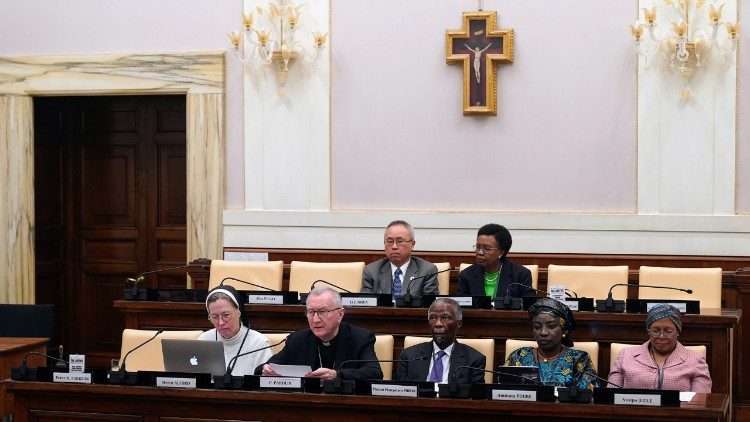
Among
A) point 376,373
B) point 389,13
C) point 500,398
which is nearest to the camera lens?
point 500,398

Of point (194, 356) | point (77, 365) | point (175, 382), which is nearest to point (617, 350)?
point (194, 356)

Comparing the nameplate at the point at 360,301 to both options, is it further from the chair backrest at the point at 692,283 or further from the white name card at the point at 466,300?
the chair backrest at the point at 692,283

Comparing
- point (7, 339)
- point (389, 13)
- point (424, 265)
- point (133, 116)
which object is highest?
point (389, 13)

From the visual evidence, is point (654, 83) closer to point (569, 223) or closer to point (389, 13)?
point (569, 223)

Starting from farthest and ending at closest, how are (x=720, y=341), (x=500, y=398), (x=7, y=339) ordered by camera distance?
(x=7, y=339) < (x=720, y=341) < (x=500, y=398)

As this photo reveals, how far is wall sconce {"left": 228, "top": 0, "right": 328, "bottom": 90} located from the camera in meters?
8.05

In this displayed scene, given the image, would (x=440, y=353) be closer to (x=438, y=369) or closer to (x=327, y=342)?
(x=438, y=369)

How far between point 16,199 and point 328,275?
3011 mm

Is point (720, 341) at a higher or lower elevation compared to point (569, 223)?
lower

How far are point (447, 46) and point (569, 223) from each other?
150 cm

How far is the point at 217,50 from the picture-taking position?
826 centimetres

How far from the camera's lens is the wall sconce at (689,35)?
7.32m

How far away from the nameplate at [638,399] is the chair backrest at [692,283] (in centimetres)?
236

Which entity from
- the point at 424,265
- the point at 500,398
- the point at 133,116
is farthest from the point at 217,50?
the point at 500,398
